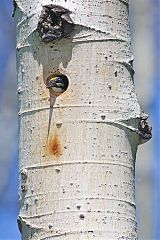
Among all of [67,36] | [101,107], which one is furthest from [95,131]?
[67,36]

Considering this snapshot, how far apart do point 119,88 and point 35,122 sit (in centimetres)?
13

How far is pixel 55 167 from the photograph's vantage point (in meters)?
0.67

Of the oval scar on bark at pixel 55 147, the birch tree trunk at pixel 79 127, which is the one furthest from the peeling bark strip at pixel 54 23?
the oval scar on bark at pixel 55 147

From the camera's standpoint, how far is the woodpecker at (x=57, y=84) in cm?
70

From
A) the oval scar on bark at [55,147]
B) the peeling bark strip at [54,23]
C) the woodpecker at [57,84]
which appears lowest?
the oval scar on bark at [55,147]

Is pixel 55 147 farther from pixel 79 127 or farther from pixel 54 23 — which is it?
pixel 54 23

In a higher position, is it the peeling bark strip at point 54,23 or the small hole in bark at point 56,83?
the peeling bark strip at point 54,23

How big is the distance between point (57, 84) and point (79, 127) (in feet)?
0.24

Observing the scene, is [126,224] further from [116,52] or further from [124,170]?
[116,52]

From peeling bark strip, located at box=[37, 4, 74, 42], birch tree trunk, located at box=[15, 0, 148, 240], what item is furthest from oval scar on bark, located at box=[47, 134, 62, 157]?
peeling bark strip, located at box=[37, 4, 74, 42]

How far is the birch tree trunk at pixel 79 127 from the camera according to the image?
0.66 m

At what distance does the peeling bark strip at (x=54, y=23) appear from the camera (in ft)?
2.27

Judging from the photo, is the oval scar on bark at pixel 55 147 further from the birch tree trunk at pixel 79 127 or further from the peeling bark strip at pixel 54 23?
the peeling bark strip at pixel 54 23

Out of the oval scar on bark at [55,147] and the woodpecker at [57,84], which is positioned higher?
the woodpecker at [57,84]
